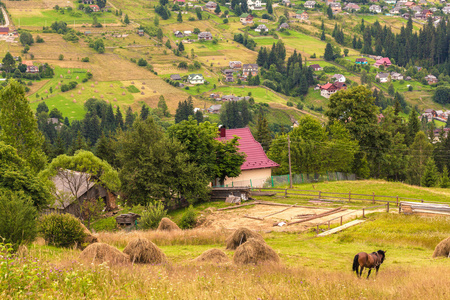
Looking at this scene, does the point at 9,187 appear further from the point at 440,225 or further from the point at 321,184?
the point at 321,184

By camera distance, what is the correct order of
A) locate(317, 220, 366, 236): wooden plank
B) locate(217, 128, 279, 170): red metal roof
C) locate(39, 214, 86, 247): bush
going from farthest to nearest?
locate(217, 128, 279, 170): red metal roof
locate(317, 220, 366, 236): wooden plank
locate(39, 214, 86, 247): bush

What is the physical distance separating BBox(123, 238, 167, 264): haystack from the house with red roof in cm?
3430

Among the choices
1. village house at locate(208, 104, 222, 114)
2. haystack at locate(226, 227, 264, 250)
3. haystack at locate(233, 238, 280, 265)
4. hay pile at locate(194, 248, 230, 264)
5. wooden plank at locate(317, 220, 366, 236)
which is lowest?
village house at locate(208, 104, 222, 114)

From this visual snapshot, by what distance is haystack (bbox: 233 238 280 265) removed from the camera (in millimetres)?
17578

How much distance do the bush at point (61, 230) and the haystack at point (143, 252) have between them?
4409 millimetres

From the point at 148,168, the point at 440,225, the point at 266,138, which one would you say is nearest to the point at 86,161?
the point at 148,168

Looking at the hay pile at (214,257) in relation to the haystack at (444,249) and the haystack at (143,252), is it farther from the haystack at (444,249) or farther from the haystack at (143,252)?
the haystack at (444,249)

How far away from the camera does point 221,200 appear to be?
4553 centimetres

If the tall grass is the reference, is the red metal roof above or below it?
below

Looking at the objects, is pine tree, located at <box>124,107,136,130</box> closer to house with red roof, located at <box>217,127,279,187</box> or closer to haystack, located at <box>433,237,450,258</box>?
house with red roof, located at <box>217,127,279,187</box>

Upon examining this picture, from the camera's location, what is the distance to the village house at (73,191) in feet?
149

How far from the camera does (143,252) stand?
1773 cm

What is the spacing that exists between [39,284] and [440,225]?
2597 cm

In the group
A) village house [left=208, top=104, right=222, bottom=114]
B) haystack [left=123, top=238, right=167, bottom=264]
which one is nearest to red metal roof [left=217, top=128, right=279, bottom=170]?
haystack [left=123, top=238, right=167, bottom=264]
